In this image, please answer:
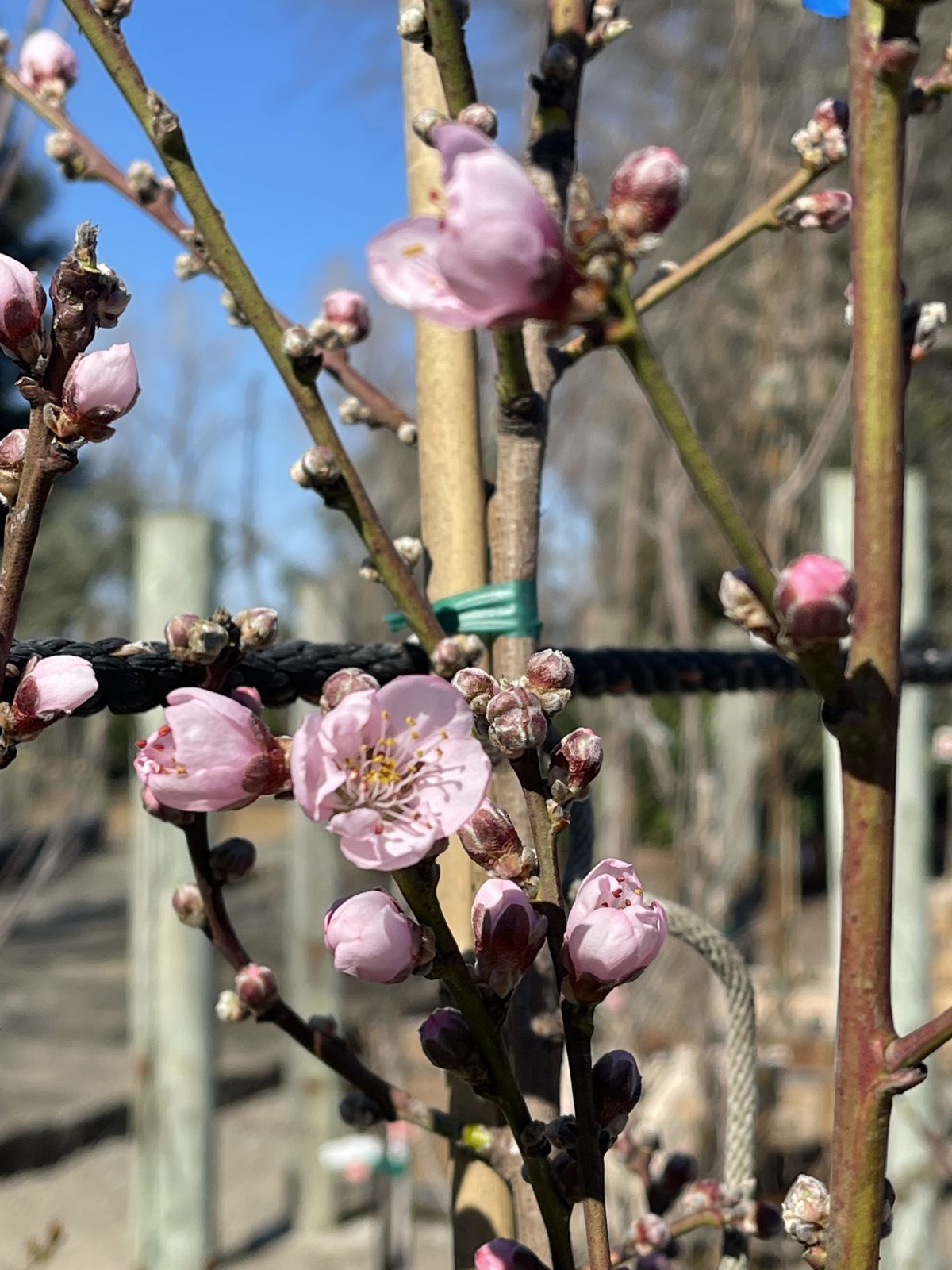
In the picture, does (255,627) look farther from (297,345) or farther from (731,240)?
(731,240)

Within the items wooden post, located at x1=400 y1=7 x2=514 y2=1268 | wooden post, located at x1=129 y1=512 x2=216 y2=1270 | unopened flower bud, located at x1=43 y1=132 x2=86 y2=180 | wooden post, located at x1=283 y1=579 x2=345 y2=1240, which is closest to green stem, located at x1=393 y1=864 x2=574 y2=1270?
wooden post, located at x1=400 y1=7 x2=514 y2=1268

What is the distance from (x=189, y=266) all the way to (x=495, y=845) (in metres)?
0.49

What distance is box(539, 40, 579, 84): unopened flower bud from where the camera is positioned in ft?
2.16

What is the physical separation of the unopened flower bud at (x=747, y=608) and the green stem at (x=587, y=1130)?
0.51 feet

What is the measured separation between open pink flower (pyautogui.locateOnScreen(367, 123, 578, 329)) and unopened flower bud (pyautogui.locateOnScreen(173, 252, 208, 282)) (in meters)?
0.46

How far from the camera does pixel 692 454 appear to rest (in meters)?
0.36

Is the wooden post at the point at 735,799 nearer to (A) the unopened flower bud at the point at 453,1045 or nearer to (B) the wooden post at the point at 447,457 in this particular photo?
(B) the wooden post at the point at 447,457

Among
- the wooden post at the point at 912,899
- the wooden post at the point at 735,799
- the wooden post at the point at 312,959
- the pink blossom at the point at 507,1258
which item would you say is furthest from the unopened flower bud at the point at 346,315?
the wooden post at the point at 312,959

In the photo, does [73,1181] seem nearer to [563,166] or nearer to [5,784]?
[563,166]

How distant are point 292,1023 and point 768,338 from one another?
2.85 meters

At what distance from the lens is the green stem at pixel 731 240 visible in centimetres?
69

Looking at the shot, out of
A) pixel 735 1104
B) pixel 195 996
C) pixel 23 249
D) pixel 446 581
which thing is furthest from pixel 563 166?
pixel 23 249

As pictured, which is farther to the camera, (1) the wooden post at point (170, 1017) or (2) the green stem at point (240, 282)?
(1) the wooden post at point (170, 1017)

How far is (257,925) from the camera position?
25.7ft
